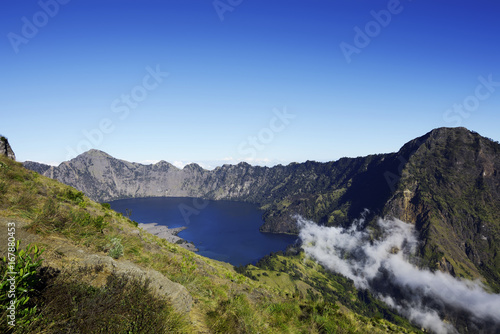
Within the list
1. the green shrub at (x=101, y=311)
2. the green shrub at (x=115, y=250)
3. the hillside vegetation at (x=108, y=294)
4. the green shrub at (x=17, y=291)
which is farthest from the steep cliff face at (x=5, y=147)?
the green shrub at (x=17, y=291)

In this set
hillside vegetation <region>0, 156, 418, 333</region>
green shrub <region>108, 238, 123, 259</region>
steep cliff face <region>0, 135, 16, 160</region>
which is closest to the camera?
hillside vegetation <region>0, 156, 418, 333</region>

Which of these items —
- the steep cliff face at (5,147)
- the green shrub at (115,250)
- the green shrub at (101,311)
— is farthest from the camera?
the steep cliff face at (5,147)

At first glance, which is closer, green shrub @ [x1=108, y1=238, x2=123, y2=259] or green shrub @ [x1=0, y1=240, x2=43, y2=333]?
green shrub @ [x1=0, y1=240, x2=43, y2=333]

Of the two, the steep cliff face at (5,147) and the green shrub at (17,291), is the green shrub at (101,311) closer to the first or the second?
the green shrub at (17,291)

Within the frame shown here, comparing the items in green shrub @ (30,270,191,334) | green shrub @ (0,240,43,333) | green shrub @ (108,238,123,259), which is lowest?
green shrub @ (108,238,123,259)

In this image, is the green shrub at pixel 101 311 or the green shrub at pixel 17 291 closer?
the green shrub at pixel 17 291

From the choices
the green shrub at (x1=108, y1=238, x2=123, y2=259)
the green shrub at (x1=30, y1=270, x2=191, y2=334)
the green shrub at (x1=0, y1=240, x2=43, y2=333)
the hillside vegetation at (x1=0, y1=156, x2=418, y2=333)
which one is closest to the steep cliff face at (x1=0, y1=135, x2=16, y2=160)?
the hillside vegetation at (x1=0, y1=156, x2=418, y2=333)

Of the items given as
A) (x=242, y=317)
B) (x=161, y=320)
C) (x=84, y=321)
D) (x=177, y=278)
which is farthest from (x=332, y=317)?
(x=84, y=321)

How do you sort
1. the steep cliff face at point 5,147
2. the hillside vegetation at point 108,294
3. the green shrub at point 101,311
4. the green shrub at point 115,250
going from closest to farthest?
the green shrub at point 101,311 → the hillside vegetation at point 108,294 → the green shrub at point 115,250 → the steep cliff face at point 5,147

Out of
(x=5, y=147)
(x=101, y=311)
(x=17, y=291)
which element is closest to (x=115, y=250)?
(x=101, y=311)

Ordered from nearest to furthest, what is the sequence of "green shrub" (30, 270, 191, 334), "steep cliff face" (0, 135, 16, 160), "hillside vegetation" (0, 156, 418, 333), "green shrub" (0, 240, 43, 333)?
"green shrub" (0, 240, 43, 333) < "green shrub" (30, 270, 191, 334) < "hillside vegetation" (0, 156, 418, 333) < "steep cliff face" (0, 135, 16, 160)

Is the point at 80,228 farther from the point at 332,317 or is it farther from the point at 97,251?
the point at 332,317

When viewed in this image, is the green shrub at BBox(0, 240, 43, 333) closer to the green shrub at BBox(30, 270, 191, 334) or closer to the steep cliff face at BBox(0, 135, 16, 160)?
the green shrub at BBox(30, 270, 191, 334)

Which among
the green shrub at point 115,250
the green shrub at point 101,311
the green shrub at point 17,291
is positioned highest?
the green shrub at point 17,291
